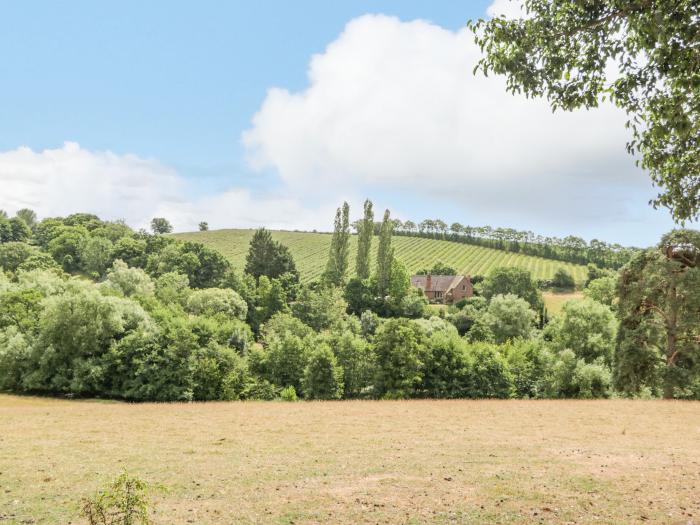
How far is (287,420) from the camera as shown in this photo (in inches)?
1159

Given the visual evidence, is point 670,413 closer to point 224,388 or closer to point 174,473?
point 174,473

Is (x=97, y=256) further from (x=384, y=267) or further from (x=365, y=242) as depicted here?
(x=384, y=267)

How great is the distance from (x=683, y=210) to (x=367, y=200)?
9585cm

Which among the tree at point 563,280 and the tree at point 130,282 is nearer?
the tree at point 130,282

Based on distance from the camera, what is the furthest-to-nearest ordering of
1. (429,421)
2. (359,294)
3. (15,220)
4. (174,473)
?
(15,220), (359,294), (429,421), (174,473)

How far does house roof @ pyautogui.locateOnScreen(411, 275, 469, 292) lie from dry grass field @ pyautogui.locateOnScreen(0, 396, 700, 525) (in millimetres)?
87779

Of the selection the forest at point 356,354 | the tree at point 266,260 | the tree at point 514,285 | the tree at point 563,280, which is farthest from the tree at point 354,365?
the tree at point 563,280

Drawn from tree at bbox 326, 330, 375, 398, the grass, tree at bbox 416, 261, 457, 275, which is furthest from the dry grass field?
tree at bbox 416, 261, 457, 275

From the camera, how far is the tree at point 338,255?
10025cm

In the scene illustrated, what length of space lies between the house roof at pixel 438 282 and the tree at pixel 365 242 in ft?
75.3

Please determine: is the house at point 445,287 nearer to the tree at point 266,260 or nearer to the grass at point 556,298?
the grass at point 556,298

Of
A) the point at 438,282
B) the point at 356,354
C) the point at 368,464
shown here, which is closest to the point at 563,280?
the point at 438,282

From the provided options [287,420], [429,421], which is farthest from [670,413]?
[287,420]

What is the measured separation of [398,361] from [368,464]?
99.5 ft
